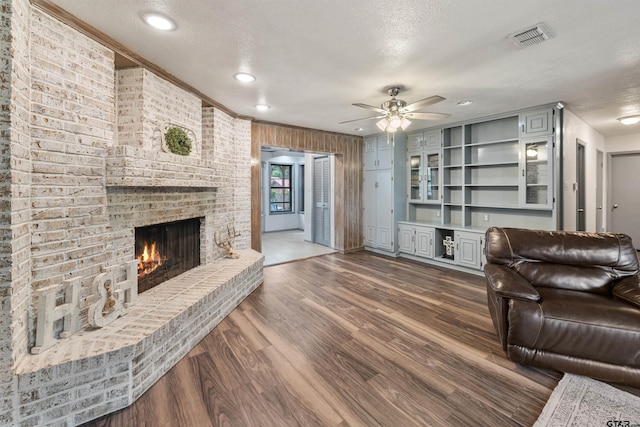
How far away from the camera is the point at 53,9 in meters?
1.82

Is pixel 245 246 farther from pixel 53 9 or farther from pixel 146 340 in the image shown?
pixel 53 9

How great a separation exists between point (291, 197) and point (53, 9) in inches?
314

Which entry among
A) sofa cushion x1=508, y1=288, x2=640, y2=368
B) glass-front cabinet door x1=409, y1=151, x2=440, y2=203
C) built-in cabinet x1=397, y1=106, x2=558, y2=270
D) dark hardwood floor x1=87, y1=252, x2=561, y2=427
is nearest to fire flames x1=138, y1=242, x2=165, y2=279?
dark hardwood floor x1=87, y1=252, x2=561, y2=427

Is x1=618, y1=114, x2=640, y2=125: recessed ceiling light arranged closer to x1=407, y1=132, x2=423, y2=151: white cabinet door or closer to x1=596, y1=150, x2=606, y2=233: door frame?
x1=596, y1=150, x2=606, y2=233: door frame

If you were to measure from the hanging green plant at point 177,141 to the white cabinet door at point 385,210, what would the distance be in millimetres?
3815

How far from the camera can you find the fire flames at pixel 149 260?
2.65 metres

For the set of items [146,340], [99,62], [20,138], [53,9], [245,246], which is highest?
[53,9]

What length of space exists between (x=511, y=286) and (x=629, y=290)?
91 cm

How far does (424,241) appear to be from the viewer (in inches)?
204

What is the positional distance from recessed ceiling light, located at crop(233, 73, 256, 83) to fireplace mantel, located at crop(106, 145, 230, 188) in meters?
0.99

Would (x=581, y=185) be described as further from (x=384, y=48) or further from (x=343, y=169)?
(x=384, y=48)

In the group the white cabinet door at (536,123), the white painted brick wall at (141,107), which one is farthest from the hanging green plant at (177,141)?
the white cabinet door at (536,123)

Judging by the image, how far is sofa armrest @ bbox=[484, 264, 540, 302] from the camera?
208 cm

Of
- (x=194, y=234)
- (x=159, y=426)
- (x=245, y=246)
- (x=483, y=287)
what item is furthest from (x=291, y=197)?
(x=159, y=426)
